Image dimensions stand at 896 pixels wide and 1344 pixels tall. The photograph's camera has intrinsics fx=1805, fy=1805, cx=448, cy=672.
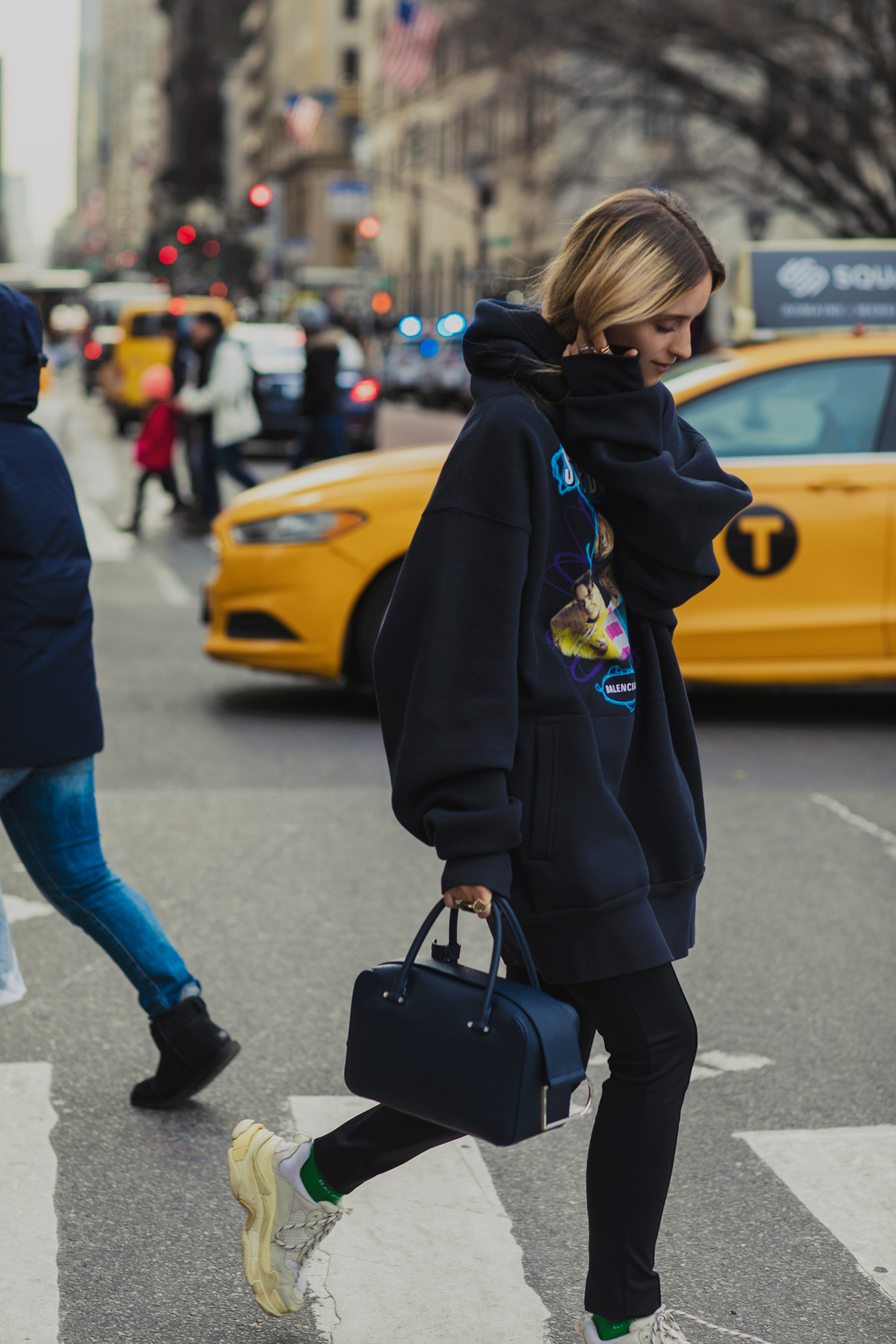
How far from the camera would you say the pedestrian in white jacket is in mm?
15500

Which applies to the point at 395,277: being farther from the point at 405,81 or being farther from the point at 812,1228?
the point at 812,1228

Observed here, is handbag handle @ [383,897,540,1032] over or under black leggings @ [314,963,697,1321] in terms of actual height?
over

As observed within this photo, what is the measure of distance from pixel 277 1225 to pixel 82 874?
1153mm

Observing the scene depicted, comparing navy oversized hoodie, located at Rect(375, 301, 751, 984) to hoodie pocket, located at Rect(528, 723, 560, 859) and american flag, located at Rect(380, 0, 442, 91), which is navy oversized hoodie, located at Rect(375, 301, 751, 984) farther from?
american flag, located at Rect(380, 0, 442, 91)

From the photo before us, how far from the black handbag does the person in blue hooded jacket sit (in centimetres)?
130

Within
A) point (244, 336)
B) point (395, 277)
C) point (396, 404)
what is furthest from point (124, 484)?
point (395, 277)

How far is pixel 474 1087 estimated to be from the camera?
Answer: 248 centimetres

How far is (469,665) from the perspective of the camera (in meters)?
2.48

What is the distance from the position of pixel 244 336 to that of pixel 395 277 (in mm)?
60879

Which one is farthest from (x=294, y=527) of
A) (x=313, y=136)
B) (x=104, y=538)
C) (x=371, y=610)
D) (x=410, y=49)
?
(x=313, y=136)

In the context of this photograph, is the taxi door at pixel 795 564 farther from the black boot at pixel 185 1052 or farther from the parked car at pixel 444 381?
the parked car at pixel 444 381

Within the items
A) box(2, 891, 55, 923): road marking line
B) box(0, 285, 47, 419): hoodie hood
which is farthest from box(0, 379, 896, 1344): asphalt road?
box(0, 285, 47, 419): hoodie hood

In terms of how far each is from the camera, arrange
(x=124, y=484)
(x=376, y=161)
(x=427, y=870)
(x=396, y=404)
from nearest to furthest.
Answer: (x=427, y=870)
(x=124, y=484)
(x=396, y=404)
(x=376, y=161)

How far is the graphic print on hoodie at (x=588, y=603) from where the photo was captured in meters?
2.55
